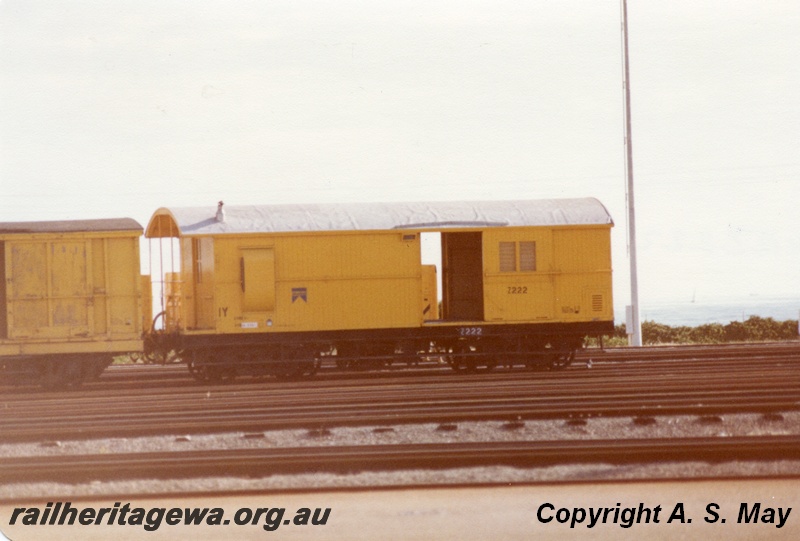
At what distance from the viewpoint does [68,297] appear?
19.3 meters

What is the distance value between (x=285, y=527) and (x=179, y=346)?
1110cm

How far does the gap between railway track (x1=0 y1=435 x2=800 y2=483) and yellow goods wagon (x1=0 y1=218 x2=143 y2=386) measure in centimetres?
857

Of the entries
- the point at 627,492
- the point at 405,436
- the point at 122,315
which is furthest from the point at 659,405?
the point at 122,315

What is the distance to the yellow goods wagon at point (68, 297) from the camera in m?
19.0

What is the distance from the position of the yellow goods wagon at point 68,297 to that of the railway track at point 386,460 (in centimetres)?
857

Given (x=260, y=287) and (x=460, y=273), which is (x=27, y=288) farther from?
(x=460, y=273)

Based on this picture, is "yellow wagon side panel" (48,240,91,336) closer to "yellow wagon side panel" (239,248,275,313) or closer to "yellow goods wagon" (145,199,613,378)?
"yellow goods wagon" (145,199,613,378)

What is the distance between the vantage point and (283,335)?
63.7ft

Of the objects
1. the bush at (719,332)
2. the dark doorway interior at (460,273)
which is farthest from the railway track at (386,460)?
the bush at (719,332)

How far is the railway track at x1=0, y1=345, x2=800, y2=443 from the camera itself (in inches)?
507

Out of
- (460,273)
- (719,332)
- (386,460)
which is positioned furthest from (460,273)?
(386,460)

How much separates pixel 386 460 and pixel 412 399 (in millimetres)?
4451

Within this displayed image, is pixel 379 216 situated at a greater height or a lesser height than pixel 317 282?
greater

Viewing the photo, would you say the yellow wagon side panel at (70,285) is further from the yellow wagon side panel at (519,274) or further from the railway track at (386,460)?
the railway track at (386,460)
